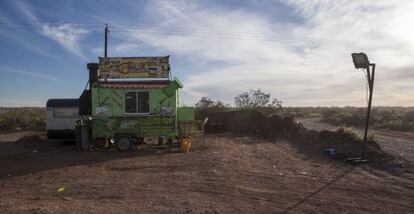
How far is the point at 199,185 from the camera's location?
10.6m

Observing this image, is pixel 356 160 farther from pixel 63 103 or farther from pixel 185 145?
pixel 63 103

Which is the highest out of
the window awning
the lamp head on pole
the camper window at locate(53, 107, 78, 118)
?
the lamp head on pole

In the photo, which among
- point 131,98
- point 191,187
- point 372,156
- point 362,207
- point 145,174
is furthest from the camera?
point 131,98

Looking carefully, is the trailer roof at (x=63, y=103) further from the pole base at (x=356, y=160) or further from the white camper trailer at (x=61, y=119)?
the pole base at (x=356, y=160)

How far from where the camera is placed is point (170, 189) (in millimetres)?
10156

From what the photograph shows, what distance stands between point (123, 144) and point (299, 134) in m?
A: 10.0

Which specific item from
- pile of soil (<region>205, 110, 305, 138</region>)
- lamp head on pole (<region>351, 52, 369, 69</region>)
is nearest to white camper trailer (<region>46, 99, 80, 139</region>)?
pile of soil (<region>205, 110, 305, 138</region>)

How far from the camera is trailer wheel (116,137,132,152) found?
18.2 metres

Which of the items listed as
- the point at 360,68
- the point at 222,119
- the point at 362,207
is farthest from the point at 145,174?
the point at 222,119

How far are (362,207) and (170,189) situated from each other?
3.95m

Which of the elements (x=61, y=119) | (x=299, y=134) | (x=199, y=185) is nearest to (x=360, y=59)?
(x=199, y=185)

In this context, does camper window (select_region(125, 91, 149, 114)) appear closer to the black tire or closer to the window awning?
the window awning

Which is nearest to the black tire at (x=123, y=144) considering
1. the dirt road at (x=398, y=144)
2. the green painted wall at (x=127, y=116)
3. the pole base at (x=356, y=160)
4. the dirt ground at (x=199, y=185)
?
the green painted wall at (x=127, y=116)

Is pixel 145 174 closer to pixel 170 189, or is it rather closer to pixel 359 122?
pixel 170 189
